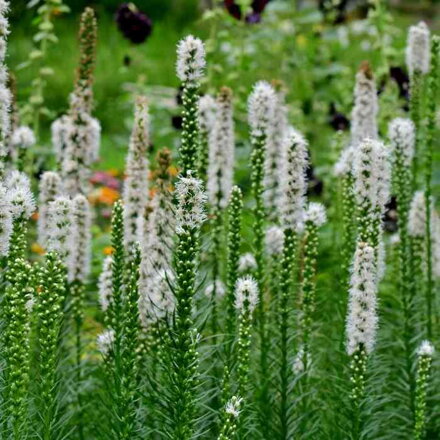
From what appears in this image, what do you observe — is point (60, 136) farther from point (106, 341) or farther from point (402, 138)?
point (402, 138)

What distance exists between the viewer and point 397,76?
7121 millimetres

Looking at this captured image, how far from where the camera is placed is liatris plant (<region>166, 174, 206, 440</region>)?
9.62 ft

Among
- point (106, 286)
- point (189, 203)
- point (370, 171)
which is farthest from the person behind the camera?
point (106, 286)

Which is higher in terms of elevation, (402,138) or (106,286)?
(402,138)

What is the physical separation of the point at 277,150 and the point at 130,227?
836 millimetres

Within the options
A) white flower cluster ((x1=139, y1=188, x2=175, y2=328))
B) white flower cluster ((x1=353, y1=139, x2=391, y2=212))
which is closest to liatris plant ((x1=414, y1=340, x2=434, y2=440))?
white flower cluster ((x1=353, y1=139, x2=391, y2=212))

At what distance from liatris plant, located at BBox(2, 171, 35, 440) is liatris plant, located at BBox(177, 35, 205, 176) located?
0.52m

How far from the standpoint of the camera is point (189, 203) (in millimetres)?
2930

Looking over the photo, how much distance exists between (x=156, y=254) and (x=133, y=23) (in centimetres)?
354

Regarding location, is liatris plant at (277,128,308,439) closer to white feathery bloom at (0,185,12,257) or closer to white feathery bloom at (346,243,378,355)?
white feathery bloom at (346,243,378,355)

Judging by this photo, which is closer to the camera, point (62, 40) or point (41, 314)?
point (41, 314)

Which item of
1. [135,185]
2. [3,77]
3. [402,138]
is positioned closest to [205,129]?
[135,185]

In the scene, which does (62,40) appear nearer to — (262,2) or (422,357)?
(262,2)

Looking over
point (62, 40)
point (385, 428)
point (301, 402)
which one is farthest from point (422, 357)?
point (62, 40)
